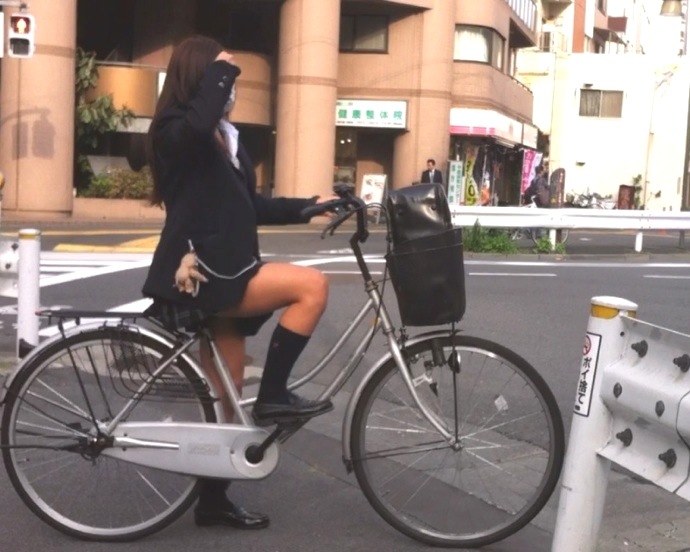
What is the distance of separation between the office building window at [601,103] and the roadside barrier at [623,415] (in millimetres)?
49624

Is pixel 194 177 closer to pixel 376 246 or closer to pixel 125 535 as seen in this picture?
pixel 125 535

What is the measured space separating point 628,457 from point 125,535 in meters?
1.91

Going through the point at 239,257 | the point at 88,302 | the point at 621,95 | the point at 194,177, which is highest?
the point at 621,95

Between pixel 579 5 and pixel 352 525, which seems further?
pixel 579 5

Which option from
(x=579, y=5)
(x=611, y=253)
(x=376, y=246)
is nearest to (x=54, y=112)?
(x=376, y=246)

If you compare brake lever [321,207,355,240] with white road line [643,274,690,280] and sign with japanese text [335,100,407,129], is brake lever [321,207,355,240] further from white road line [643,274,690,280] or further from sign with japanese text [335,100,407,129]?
sign with japanese text [335,100,407,129]

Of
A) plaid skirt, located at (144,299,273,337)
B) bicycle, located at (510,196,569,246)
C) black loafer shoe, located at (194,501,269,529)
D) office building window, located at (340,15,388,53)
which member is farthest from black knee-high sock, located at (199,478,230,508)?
office building window, located at (340,15,388,53)

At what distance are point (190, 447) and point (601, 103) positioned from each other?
49678mm

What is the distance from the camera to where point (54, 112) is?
91.9 feet

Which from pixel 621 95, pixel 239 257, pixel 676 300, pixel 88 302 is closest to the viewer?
pixel 239 257

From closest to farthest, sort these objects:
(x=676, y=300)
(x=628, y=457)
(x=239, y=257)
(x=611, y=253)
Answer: (x=628, y=457), (x=239, y=257), (x=676, y=300), (x=611, y=253)

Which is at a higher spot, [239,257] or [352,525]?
[239,257]

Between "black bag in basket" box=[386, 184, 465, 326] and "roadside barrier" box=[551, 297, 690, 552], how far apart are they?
0.59m

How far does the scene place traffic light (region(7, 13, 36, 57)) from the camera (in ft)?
61.7
